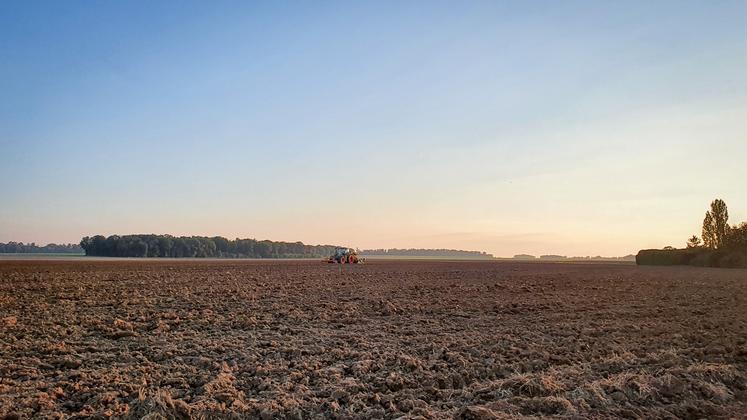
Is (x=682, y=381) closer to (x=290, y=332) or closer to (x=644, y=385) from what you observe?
(x=644, y=385)

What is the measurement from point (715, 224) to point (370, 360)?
313 feet

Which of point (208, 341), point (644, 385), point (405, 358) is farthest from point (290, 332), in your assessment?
point (644, 385)

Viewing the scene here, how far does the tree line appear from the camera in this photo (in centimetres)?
6106

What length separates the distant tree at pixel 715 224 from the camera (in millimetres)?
83625

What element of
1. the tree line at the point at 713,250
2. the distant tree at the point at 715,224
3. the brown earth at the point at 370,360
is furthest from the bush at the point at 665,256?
the brown earth at the point at 370,360

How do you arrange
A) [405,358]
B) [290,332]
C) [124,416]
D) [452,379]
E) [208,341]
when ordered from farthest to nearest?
1. [290,332]
2. [208,341]
3. [405,358]
4. [452,379]
5. [124,416]

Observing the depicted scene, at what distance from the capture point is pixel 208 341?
10.7 meters

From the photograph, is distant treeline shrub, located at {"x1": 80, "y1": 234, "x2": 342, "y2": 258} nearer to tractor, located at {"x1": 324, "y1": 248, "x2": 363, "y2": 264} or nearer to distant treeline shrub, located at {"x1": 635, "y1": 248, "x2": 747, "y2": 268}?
tractor, located at {"x1": 324, "y1": 248, "x2": 363, "y2": 264}

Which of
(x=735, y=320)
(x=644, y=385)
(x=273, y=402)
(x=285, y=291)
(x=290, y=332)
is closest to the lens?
(x=273, y=402)

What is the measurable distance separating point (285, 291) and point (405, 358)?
1456 centimetres

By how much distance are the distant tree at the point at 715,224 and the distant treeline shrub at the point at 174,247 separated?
71848 mm

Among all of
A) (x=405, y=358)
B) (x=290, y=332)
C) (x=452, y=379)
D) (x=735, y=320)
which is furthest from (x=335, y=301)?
(x=735, y=320)

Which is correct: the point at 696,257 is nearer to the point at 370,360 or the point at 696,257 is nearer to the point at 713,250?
the point at 713,250

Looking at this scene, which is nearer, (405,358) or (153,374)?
(153,374)
